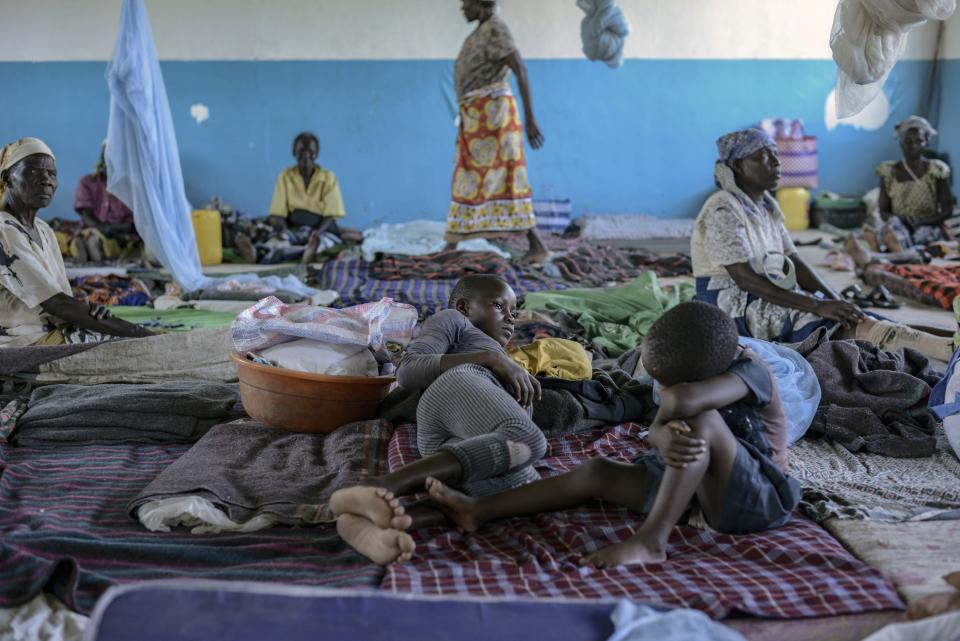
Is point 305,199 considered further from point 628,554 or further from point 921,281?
point 628,554

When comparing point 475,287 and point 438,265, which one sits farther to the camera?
point 438,265

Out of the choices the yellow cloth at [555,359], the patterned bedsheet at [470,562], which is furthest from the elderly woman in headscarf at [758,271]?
the patterned bedsheet at [470,562]

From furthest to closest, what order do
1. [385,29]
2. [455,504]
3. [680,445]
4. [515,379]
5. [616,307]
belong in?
[385,29], [616,307], [515,379], [455,504], [680,445]

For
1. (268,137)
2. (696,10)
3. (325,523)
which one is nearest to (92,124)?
(268,137)

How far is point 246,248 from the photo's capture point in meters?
7.55

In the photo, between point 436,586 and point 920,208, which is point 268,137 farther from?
point 436,586

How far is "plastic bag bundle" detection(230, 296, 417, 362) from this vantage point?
310cm

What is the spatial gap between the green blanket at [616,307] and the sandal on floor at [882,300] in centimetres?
102

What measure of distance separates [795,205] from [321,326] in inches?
290

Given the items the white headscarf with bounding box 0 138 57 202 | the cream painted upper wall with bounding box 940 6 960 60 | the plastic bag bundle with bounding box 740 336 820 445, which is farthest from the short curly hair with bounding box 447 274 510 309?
the cream painted upper wall with bounding box 940 6 960 60

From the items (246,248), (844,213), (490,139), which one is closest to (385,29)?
(246,248)

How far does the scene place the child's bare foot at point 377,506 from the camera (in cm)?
212

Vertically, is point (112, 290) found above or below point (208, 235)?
below

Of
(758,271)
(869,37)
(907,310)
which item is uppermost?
(869,37)
